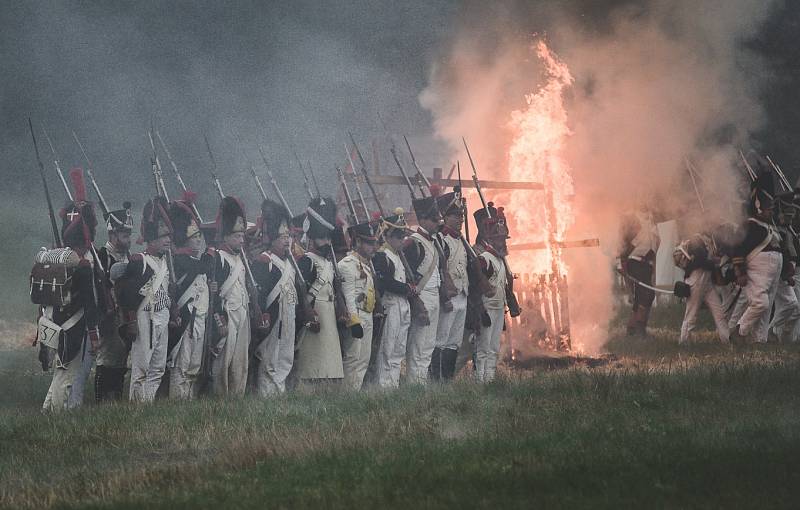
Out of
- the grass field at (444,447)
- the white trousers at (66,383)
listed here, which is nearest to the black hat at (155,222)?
the white trousers at (66,383)

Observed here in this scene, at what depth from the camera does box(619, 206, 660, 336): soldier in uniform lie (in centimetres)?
1669

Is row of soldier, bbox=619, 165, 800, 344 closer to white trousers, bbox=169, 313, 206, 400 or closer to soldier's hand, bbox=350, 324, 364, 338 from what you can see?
soldier's hand, bbox=350, 324, 364, 338

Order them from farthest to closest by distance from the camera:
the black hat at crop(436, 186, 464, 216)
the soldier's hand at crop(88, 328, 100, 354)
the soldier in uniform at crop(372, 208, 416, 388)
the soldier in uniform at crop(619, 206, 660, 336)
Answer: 1. the soldier in uniform at crop(619, 206, 660, 336)
2. the black hat at crop(436, 186, 464, 216)
3. the soldier in uniform at crop(372, 208, 416, 388)
4. the soldier's hand at crop(88, 328, 100, 354)

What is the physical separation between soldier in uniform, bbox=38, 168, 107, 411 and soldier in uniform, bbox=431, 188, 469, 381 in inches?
159

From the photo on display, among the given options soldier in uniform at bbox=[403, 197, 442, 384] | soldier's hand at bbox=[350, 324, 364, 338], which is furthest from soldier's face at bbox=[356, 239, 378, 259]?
soldier's hand at bbox=[350, 324, 364, 338]

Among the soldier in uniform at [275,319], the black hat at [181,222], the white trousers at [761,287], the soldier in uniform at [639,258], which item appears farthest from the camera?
the soldier in uniform at [639,258]

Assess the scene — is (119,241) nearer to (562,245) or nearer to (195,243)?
(195,243)

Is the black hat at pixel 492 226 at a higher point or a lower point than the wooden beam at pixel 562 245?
lower

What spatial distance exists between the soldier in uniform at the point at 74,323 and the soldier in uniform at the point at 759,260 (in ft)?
29.6

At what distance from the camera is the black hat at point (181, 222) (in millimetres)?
9852

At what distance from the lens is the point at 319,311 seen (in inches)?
418

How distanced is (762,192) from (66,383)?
9849 mm

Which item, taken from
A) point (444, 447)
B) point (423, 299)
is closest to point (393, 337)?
point (423, 299)

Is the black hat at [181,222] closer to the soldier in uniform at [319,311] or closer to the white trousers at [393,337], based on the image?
the soldier in uniform at [319,311]
